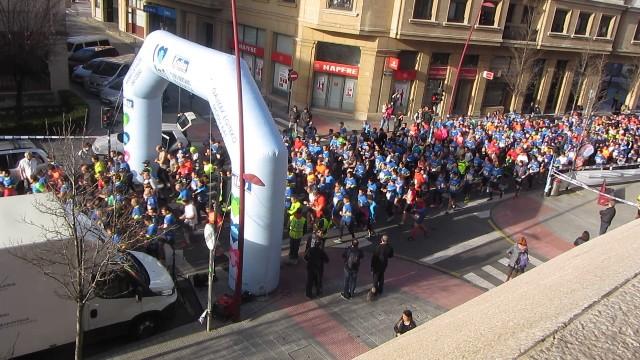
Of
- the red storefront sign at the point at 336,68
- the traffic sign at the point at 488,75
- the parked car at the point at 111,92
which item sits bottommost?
the parked car at the point at 111,92

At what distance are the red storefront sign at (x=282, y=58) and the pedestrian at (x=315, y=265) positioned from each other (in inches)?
806

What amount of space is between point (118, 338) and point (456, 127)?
18.8 m

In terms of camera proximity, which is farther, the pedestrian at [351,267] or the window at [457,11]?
the window at [457,11]

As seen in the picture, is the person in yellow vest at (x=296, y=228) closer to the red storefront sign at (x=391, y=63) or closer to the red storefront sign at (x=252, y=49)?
the red storefront sign at (x=391, y=63)

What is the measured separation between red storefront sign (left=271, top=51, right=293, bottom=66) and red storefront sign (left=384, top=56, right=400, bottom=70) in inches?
219

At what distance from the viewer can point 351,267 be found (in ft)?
40.3

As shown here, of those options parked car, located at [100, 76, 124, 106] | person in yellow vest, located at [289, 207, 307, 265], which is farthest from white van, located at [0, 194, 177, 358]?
parked car, located at [100, 76, 124, 106]

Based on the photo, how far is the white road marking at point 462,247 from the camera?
50.1 ft

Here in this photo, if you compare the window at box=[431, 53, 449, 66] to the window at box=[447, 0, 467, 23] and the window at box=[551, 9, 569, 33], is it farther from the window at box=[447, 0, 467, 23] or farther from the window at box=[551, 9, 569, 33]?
the window at box=[551, 9, 569, 33]

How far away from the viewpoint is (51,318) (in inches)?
364

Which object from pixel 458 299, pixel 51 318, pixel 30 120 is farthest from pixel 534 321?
pixel 30 120

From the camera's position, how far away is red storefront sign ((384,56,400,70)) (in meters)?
29.6

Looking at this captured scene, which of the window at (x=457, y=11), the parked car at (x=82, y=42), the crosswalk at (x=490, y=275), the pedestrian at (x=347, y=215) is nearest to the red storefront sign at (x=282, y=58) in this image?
the window at (x=457, y=11)

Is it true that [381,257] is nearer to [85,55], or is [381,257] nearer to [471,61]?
[471,61]
